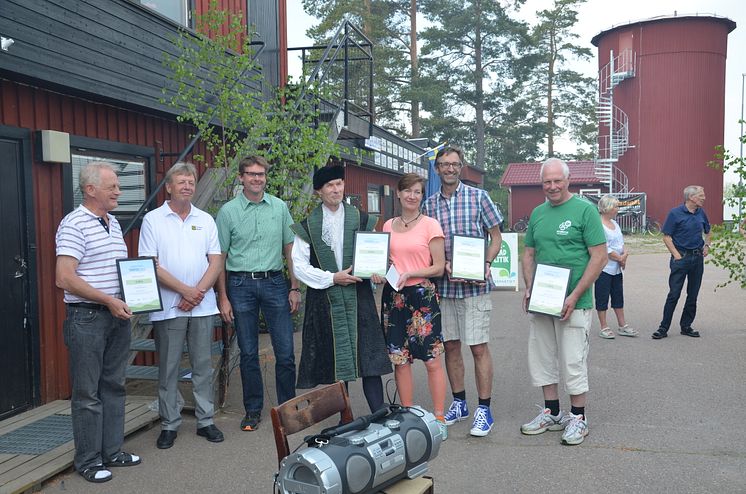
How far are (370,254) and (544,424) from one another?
1.87 metres

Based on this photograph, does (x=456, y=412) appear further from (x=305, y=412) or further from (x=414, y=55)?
(x=414, y=55)

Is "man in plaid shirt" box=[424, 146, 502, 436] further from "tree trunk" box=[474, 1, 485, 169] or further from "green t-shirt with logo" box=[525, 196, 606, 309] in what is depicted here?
"tree trunk" box=[474, 1, 485, 169]

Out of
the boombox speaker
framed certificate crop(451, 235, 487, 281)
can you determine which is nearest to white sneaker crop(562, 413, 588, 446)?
framed certificate crop(451, 235, 487, 281)

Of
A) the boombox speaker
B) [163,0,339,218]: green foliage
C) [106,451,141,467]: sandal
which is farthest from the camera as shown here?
[163,0,339,218]: green foliage

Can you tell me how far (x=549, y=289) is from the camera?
4.89m

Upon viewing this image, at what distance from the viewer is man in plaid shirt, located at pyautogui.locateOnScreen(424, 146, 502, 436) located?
5.18 meters

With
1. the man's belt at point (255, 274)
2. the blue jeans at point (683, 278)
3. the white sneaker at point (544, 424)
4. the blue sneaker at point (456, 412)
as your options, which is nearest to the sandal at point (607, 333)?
the blue jeans at point (683, 278)

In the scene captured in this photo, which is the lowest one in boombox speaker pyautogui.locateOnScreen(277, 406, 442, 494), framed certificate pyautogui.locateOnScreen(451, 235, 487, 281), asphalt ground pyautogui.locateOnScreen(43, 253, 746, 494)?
asphalt ground pyautogui.locateOnScreen(43, 253, 746, 494)

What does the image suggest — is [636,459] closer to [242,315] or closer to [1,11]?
[242,315]

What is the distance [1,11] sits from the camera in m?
5.35

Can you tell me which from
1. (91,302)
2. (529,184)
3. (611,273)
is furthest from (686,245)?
(529,184)

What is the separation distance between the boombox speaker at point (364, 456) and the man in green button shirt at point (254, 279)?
215 centimetres

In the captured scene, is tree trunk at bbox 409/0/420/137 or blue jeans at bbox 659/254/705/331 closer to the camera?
blue jeans at bbox 659/254/705/331

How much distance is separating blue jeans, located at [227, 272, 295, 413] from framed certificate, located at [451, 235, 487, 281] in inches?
53.9
